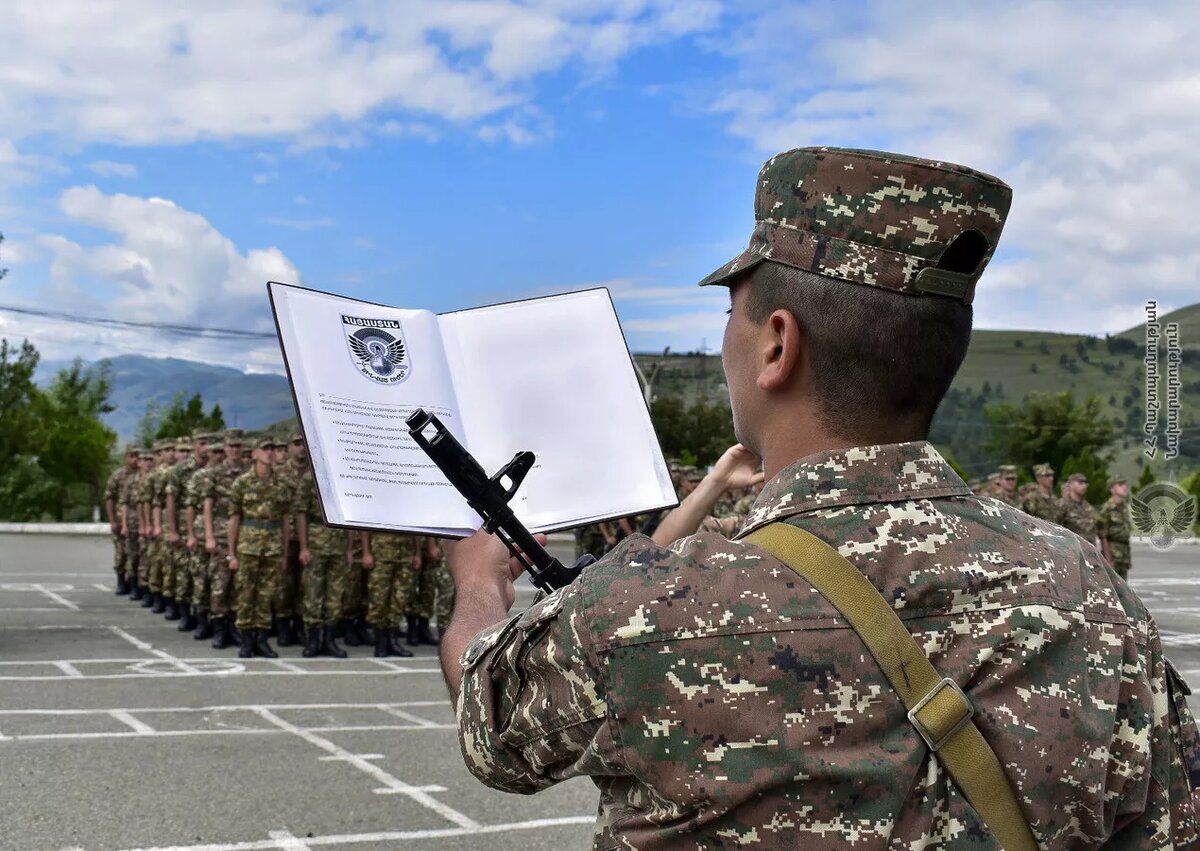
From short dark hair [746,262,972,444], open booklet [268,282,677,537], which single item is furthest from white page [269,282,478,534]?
short dark hair [746,262,972,444]

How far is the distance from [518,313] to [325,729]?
620 cm

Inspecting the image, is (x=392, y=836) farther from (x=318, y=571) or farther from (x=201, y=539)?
(x=201, y=539)

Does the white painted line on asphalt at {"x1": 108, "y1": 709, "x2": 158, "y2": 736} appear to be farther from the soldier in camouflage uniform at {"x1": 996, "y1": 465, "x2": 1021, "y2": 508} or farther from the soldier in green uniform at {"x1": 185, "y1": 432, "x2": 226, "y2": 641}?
the soldier in camouflage uniform at {"x1": 996, "y1": 465, "x2": 1021, "y2": 508}

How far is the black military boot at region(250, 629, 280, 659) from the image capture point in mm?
11344

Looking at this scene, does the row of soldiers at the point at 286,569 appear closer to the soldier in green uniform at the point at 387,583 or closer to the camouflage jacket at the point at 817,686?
the soldier in green uniform at the point at 387,583

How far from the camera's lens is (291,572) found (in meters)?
12.1

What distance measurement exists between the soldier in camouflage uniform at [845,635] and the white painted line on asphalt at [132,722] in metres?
6.74

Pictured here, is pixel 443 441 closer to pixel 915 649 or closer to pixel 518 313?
pixel 518 313

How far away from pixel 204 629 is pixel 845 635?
1207 cm

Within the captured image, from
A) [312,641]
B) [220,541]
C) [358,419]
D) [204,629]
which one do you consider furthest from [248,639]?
[358,419]

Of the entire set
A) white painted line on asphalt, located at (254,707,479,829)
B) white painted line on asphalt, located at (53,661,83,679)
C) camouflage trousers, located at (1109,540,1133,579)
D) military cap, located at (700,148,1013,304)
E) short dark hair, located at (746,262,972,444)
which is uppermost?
military cap, located at (700,148,1013,304)

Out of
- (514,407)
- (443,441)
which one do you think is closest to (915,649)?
(443,441)

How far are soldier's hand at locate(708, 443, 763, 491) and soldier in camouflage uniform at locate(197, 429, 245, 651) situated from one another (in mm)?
9988

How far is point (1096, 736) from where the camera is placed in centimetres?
150
